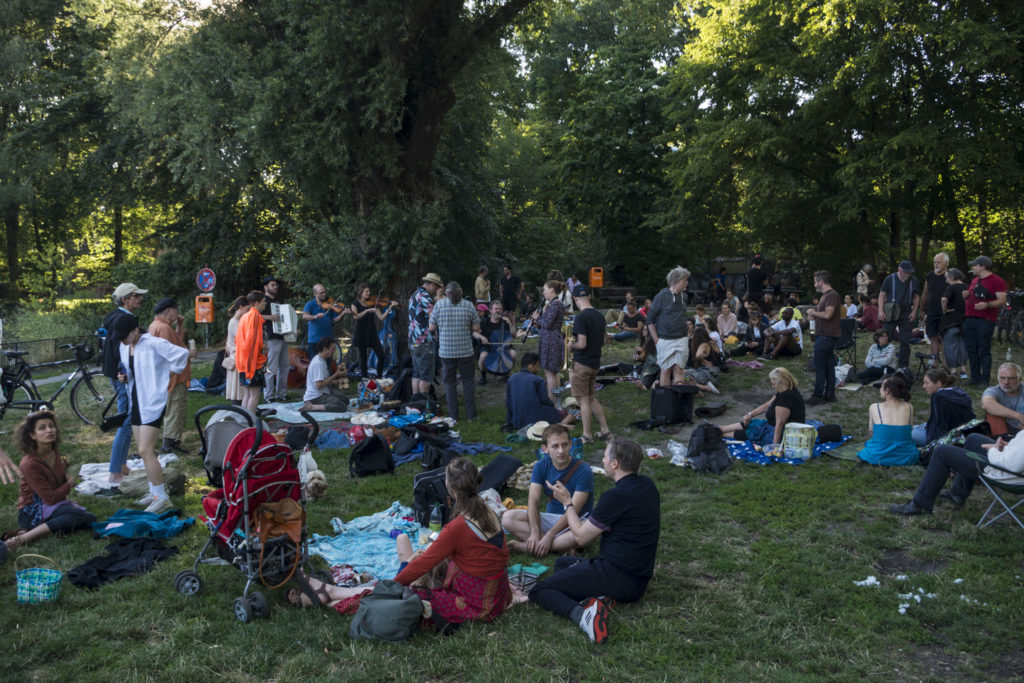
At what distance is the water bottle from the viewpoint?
5887 millimetres

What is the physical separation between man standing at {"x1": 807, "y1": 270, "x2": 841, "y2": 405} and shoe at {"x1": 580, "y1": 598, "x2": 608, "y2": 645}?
22.7 feet

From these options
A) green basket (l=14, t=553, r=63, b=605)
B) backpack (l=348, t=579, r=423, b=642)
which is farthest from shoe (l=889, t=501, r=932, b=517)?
green basket (l=14, t=553, r=63, b=605)

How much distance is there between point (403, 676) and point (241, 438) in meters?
1.74

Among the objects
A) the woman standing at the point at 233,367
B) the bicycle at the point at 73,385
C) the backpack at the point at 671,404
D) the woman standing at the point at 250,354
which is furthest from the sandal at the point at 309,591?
the bicycle at the point at 73,385

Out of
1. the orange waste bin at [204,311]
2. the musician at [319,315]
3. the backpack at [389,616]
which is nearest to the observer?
the backpack at [389,616]

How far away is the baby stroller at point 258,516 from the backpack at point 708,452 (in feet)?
14.7

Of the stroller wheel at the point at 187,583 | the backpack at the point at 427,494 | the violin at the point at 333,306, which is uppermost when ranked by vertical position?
the violin at the point at 333,306

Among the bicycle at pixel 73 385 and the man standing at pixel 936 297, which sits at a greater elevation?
the man standing at pixel 936 297

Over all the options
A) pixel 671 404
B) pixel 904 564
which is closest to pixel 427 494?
pixel 904 564

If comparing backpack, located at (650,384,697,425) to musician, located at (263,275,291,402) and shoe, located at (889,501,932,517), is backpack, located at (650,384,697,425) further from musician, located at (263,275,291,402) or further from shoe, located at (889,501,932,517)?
musician, located at (263,275,291,402)

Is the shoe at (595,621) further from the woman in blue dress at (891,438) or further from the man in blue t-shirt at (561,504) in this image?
the woman in blue dress at (891,438)

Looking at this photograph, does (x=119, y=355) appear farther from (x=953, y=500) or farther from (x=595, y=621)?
(x=953, y=500)

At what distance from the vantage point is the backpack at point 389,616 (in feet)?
13.8

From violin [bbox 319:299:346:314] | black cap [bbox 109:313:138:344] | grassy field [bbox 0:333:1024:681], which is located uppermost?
violin [bbox 319:299:346:314]
